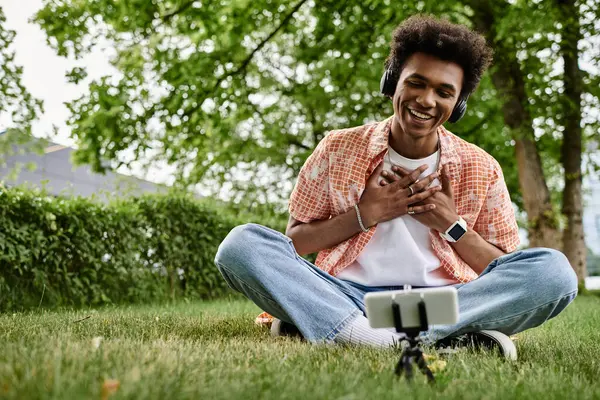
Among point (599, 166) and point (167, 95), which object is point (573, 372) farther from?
point (599, 166)

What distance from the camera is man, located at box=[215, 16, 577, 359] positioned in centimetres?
311

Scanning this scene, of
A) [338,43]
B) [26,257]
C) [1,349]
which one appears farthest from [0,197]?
[338,43]

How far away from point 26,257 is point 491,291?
462 centimetres

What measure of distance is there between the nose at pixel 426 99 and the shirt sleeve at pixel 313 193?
629 mm

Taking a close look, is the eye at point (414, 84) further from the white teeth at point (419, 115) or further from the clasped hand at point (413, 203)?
the clasped hand at point (413, 203)

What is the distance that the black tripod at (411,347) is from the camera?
6.53 feet

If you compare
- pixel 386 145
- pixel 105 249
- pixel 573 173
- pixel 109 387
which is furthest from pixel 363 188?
pixel 573 173

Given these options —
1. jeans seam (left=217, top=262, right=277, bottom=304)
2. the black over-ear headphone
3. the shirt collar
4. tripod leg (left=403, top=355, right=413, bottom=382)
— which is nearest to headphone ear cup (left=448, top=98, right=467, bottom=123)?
the black over-ear headphone

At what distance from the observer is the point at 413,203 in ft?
11.3

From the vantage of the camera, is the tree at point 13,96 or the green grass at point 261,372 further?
the tree at point 13,96

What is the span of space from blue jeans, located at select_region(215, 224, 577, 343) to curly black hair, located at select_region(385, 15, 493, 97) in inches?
42.6

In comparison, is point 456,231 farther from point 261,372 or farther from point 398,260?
point 261,372

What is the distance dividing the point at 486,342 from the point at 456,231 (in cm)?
61

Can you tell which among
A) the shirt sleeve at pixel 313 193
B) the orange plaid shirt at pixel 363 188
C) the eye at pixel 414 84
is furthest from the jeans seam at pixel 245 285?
the eye at pixel 414 84
